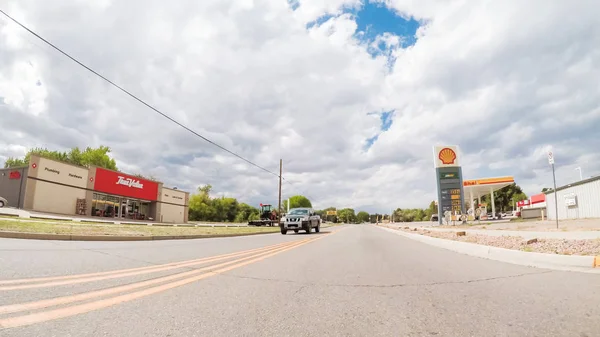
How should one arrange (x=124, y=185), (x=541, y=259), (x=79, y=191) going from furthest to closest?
1. (x=124, y=185)
2. (x=79, y=191)
3. (x=541, y=259)

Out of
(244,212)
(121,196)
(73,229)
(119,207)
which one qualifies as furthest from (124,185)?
(244,212)

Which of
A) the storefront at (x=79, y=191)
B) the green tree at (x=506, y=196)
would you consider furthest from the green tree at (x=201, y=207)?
the green tree at (x=506, y=196)

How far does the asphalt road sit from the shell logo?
39.6 meters

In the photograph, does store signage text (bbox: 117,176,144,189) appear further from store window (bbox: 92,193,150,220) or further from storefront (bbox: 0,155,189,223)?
store window (bbox: 92,193,150,220)

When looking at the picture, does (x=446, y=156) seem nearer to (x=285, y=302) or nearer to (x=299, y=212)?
(x=299, y=212)

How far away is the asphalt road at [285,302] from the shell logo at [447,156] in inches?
1561

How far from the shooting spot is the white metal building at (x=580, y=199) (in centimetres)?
2647

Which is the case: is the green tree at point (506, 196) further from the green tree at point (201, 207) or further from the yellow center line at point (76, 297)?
the yellow center line at point (76, 297)

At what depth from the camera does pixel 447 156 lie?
43.3 meters

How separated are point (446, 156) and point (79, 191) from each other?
45.3m

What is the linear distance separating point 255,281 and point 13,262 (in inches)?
180

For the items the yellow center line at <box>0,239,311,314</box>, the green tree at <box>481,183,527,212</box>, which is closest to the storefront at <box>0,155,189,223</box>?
the yellow center line at <box>0,239,311,314</box>

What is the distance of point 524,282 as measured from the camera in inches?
210

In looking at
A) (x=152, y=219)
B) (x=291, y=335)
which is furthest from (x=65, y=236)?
(x=152, y=219)
